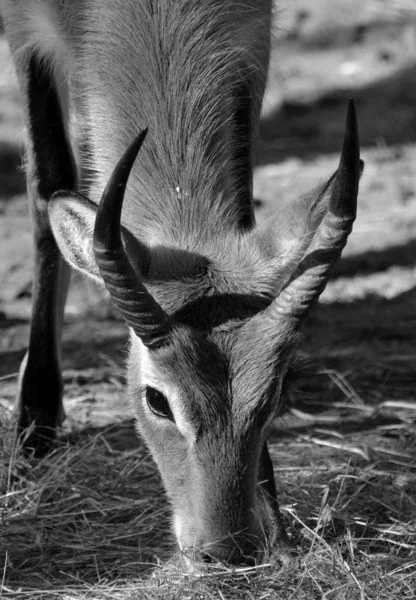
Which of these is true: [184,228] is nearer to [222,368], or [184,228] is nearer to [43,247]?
[222,368]

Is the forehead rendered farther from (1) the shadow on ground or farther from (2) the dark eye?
(1) the shadow on ground

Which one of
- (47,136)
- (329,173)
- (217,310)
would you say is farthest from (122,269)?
(329,173)

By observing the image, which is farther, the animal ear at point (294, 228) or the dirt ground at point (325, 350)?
the dirt ground at point (325, 350)

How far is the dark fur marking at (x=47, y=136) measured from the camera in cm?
690

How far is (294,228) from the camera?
515 cm

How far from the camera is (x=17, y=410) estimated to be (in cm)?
698

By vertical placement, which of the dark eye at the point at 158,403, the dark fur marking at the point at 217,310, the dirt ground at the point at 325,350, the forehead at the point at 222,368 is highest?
the dark fur marking at the point at 217,310

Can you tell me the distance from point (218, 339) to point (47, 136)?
264 centimetres

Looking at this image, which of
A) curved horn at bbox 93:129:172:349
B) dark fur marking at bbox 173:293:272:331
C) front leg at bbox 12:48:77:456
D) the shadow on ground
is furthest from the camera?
the shadow on ground

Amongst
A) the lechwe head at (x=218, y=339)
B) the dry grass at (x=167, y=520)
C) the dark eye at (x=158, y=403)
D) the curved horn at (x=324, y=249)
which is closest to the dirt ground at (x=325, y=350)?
the dry grass at (x=167, y=520)

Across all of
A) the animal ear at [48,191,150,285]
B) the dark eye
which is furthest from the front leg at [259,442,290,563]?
the animal ear at [48,191,150,285]

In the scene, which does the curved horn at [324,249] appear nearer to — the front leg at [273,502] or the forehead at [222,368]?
the forehead at [222,368]

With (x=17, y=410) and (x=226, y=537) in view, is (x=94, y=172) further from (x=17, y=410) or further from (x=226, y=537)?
(x=226, y=537)

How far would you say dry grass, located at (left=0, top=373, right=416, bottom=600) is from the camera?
5055mm
